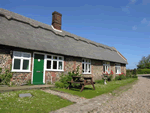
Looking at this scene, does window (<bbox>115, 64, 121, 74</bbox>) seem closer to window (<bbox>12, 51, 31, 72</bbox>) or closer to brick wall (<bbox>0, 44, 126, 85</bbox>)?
brick wall (<bbox>0, 44, 126, 85</bbox>)

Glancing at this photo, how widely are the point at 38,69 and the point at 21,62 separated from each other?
4.94 feet

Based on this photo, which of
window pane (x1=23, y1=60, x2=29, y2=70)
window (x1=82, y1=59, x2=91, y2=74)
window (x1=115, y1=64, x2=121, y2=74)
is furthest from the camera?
window (x1=115, y1=64, x2=121, y2=74)

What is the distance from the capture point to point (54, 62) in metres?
11.2

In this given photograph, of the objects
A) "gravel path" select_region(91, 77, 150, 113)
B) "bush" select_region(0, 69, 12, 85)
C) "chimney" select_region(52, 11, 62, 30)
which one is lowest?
"gravel path" select_region(91, 77, 150, 113)

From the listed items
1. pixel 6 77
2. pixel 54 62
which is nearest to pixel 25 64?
pixel 6 77

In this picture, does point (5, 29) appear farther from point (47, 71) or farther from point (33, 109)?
point (33, 109)

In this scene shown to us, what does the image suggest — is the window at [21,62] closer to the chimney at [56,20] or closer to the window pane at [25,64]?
the window pane at [25,64]

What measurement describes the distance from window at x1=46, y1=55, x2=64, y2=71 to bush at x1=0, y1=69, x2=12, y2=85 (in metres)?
3.18

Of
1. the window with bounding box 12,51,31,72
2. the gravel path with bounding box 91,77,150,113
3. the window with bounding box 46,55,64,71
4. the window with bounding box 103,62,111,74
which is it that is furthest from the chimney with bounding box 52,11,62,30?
the gravel path with bounding box 91,77,150,113

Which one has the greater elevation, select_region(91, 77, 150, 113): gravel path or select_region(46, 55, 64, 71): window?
select_region(46, 55, 64, 71): window

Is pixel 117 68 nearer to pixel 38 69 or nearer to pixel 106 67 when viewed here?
pixel 106 67

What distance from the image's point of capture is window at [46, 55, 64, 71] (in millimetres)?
10791

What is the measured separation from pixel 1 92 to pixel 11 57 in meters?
2.77

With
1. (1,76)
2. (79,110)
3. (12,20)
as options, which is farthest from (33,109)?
(12,20)
